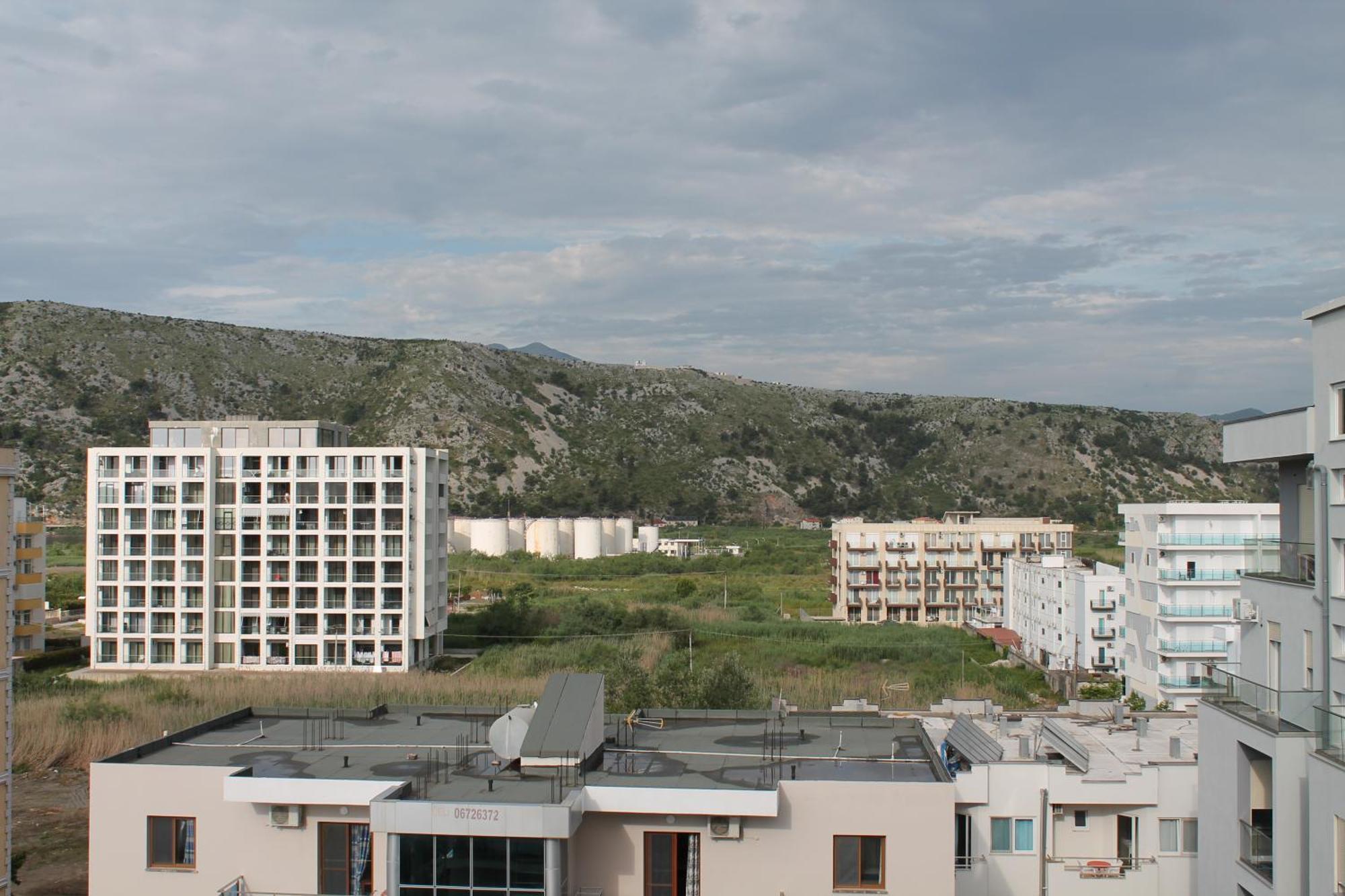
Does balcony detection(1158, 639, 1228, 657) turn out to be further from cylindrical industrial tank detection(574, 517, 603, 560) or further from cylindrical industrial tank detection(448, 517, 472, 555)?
cylindrical industrial tank detection(448, 517, 472, 555)

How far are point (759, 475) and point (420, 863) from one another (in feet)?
407

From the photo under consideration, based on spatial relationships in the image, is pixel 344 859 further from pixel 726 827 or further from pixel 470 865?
pixel 726 827

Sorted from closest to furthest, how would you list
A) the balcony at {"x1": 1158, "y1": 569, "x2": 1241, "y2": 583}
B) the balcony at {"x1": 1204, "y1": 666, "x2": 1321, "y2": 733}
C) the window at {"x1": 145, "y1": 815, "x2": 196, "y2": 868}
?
the balcony at {"x1": 1204, "y1": 666, "x2": 1321, "y2": 733} → the window at {"x1": 145, "y1": 815, "x2": 196, "y2": 868} → the balcony at {"x1": 1158, "y1": 569, "x2": 1241, "y2": 583}

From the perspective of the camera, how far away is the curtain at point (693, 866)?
1287 centimetres

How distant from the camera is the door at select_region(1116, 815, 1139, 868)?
18.1 metres

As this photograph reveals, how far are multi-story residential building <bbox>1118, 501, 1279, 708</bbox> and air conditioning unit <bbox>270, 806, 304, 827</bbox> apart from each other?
3439cm

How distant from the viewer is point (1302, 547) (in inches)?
557

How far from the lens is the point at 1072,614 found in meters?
49.2

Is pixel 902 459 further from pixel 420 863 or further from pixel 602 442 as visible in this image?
pixel 420 863

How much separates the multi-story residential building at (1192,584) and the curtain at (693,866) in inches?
1268

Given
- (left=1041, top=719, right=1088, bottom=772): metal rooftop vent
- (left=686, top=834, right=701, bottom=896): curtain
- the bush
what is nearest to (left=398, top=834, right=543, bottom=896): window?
(left=686, top=834, right=701, bottom=896): curtain

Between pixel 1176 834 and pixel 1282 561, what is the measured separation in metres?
5.68

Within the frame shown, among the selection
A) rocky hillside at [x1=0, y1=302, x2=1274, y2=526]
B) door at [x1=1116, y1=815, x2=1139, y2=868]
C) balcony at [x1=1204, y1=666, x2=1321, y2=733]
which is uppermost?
rocky hillside at [x1=0, y1=302, x2=1274, y2=526]

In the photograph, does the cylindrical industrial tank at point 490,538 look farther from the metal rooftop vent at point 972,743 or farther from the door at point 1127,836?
the door at point 1127,836
